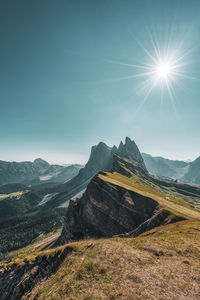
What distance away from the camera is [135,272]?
13.8 meters

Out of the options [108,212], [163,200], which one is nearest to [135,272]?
[163,200]

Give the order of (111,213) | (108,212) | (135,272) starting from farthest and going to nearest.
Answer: (108,212) < (111,213) < (135,272)

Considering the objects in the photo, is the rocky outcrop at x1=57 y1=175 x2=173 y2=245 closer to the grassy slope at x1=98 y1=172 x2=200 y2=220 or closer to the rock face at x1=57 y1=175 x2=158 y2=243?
the rock face at x1=57 y1=175 x2=158 y2=243

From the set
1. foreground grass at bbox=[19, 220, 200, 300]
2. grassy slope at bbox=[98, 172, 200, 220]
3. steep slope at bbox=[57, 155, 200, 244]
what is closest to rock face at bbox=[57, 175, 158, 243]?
steep slope at bbox=[57, 155, 200, 244]

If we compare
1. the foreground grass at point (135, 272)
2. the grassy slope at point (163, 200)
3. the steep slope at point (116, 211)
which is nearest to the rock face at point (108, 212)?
the steep slope at point (116, 211)

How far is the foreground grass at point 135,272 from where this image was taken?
11219 mm

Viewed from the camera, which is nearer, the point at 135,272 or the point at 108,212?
the point at 135,272

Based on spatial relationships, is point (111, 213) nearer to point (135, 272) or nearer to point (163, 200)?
point (163, 200)

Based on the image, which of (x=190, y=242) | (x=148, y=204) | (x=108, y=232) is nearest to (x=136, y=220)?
(x=148, y=204)

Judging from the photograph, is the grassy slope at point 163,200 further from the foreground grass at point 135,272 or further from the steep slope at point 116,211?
the foreground grass at point 135,272

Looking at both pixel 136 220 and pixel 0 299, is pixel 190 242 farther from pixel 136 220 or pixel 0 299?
pixel 0 299

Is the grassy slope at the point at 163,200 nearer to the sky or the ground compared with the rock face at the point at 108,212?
nearer to the sky

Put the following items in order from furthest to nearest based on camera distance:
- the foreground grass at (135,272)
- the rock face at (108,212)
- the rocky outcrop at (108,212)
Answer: the rock face at (108,212) < the rocky outcrop at (108,212) < the foreground grass at (135,272)

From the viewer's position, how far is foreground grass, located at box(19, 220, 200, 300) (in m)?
11.2
